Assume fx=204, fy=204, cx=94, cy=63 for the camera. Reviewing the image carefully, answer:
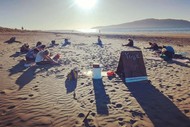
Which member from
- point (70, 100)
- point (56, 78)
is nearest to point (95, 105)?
point (70, 100)

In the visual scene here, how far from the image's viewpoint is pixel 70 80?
9.58 metres

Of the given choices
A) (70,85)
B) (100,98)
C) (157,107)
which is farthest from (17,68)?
(157,107)

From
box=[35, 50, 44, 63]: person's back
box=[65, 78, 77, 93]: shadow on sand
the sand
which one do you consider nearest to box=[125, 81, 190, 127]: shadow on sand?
the sand

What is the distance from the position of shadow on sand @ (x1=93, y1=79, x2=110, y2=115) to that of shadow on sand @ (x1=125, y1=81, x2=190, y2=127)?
1.12 m

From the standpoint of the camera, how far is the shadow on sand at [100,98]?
630cm

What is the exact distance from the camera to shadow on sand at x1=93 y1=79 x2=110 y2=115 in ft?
20.7

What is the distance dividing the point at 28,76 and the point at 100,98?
4.66 meters

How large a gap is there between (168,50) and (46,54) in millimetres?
8988

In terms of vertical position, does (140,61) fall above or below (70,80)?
above

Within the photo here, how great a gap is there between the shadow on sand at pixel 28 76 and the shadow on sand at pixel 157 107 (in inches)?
180

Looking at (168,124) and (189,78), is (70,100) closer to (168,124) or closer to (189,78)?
(168,124)

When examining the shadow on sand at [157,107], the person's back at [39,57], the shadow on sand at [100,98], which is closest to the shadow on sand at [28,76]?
the person's back at [39,57]

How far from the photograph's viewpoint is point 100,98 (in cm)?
729

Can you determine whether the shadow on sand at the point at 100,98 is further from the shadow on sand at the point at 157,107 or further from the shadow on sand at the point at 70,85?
the shadow on sand at the point at 157,107
